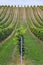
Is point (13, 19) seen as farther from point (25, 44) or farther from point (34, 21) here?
point (25, 44)

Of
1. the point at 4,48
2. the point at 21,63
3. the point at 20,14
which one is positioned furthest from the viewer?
the point at 20,14

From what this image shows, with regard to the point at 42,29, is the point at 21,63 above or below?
below

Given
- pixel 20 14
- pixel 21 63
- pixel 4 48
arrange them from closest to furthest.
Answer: pixel 21 63, pixel 4 48, pixel 20 14
